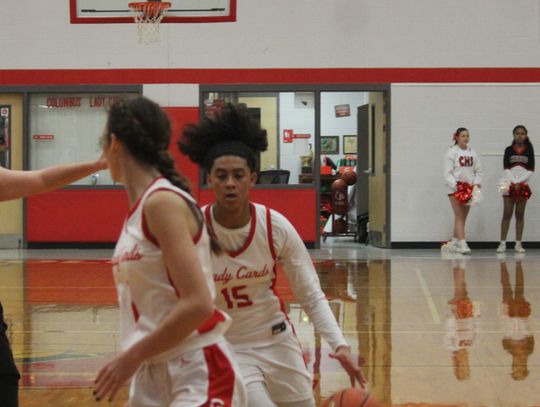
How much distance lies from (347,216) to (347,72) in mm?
3631

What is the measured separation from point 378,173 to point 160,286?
1463 centimetres

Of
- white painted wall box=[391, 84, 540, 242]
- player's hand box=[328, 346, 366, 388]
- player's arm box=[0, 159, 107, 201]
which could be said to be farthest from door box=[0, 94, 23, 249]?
player's hand box=[328, 346, 366, 388]

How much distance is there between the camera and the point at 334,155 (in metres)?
21.6

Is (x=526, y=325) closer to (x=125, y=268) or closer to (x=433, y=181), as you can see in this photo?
(x=125, y=268)

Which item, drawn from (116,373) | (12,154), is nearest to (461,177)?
(12,154)

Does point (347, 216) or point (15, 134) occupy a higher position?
point (15, 134)

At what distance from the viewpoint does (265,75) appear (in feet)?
54.4

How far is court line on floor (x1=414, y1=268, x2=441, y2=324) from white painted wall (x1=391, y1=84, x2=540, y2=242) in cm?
326

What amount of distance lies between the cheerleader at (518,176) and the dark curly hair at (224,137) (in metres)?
12.3

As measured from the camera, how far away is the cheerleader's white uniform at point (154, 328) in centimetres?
291

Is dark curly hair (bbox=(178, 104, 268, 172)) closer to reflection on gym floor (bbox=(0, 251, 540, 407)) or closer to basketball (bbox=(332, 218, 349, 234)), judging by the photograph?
reflection on gym floor (bbox=(0, 251, 540, 407))

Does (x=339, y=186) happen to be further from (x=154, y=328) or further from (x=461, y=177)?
(x=154, y=328)
